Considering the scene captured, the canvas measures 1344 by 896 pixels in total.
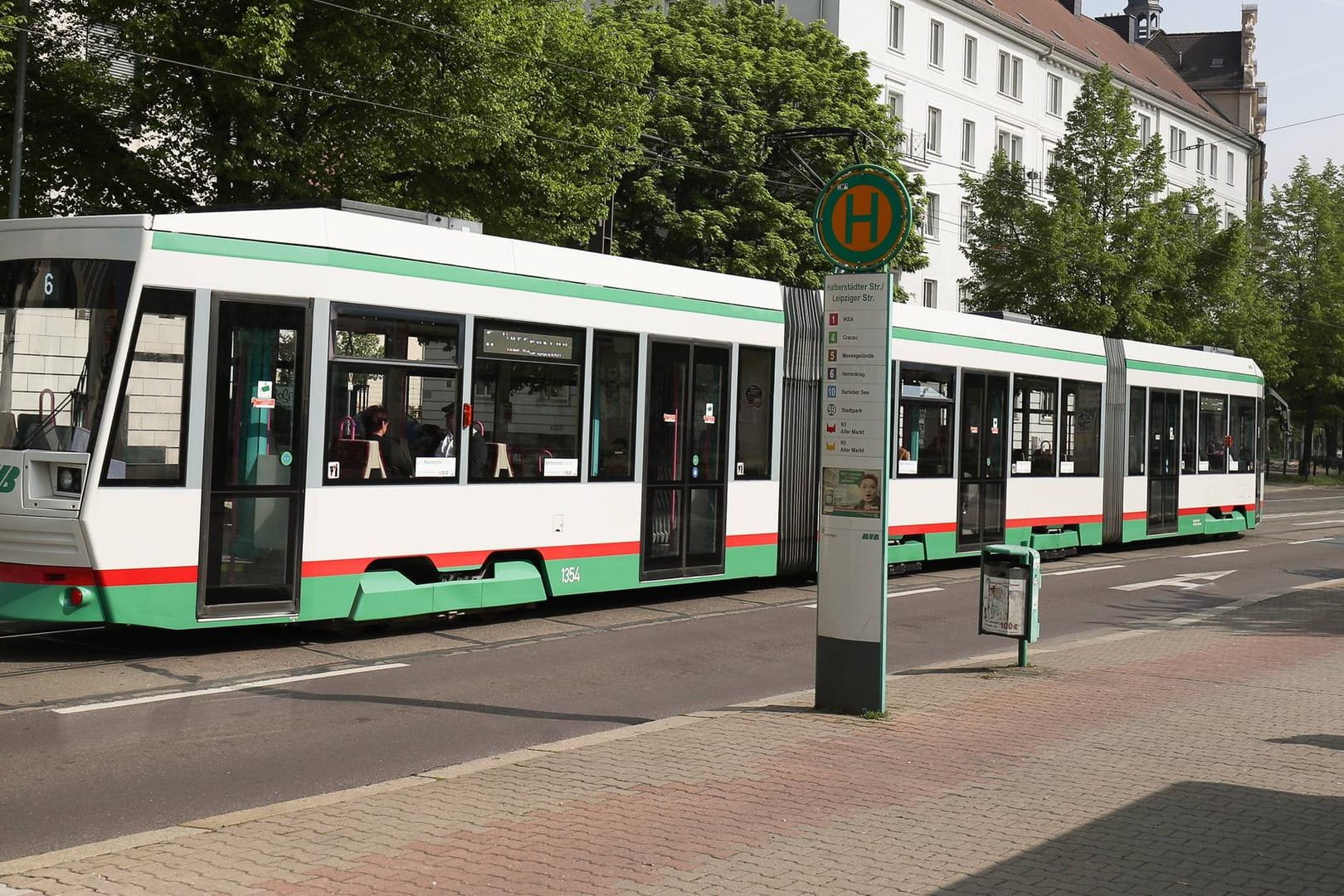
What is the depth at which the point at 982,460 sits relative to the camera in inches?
782

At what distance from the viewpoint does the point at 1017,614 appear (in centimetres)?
1110

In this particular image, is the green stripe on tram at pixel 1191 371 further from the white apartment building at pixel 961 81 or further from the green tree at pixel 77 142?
the white apartment building at pixel 961 81

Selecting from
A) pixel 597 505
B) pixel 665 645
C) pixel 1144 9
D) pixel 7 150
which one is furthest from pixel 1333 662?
pixel 1144 9

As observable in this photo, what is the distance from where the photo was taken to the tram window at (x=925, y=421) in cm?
1822

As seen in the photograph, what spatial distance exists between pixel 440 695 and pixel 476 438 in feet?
11.0

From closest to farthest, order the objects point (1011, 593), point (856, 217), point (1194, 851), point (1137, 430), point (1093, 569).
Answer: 1. point (1194, 851)
2. point (856, 217)
3. point (1011, 593)
4. point (1093, 569)
5. point (1137, 430)

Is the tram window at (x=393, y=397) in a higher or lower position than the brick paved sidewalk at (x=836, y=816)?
higher

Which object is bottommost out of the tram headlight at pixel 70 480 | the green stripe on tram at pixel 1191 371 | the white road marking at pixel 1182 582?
the white road marking at pixel 1182 582

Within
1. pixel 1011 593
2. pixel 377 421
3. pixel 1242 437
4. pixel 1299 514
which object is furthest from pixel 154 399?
pixel 1299 514

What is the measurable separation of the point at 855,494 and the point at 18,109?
15.5 metres

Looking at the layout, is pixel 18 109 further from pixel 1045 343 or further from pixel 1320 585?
pixel 1320 585

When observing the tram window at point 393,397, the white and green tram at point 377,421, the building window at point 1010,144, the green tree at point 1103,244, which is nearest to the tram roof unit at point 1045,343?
the white and green tram at point 377,421

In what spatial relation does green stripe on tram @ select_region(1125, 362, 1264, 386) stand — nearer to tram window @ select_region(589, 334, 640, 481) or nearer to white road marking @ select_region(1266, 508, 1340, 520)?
white road marking @ select_region(1266, 508, 1340, 520)

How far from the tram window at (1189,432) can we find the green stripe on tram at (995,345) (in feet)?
11.1
